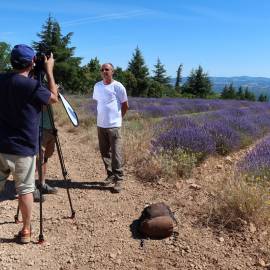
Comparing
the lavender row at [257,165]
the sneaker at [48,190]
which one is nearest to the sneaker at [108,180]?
the sneaker at [48,190]

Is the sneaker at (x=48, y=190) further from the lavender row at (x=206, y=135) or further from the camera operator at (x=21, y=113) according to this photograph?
the lavender row at (x=206, y=135)

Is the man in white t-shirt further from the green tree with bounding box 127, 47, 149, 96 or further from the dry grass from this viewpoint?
the green tree with bounding box 127, 47, 149, 96

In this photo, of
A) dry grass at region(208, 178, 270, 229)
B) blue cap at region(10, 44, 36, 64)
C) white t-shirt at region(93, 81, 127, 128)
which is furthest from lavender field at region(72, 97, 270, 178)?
blue cap at region(10, 44, 36, 64)

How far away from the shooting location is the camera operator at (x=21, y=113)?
3.97 meters

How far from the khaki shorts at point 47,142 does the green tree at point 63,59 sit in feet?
120

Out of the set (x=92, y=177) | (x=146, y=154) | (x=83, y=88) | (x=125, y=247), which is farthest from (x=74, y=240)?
(x=83, y=88)

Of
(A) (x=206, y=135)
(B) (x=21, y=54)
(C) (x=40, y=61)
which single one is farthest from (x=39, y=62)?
(A) (x=206, y=135)

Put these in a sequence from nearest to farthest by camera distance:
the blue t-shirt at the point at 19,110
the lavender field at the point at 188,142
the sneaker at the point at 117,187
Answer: the blue t-shirt at the point at 19,110, the sneaker at the point at 117,187, the lavender field at the point at 188,142

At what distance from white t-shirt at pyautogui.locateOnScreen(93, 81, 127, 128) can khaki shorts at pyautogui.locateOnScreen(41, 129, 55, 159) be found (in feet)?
2.52

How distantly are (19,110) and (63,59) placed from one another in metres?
42.4

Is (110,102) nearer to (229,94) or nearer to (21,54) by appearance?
(21,54)

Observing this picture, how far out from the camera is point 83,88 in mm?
42031

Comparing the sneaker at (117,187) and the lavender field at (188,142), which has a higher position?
the lavender field at (188,142)

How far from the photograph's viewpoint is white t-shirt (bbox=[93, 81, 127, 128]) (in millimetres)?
6176
